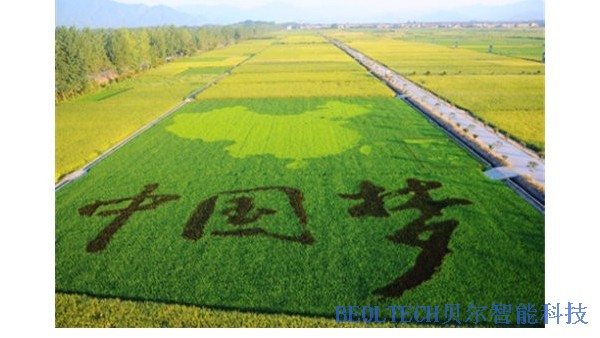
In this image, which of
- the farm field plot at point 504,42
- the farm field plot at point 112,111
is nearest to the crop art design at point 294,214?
the farm field plot at point 112,111

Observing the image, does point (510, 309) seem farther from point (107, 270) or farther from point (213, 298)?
point (107, 270)

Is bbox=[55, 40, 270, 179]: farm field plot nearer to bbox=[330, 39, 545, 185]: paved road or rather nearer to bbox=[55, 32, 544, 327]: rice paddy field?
bbox=[55, 32, 544, 327]: rice paddy field

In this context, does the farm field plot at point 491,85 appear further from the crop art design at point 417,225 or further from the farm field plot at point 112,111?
the farm field plot at point 112,111

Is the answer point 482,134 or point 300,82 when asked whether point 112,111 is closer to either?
point 300,82

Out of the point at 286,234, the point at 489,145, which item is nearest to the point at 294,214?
the point at 286,234

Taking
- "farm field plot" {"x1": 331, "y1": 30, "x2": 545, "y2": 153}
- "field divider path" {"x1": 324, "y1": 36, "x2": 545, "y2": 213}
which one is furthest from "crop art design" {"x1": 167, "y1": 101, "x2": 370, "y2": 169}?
"farm field plot" {"x1": 331, "y1": 30, "x2": 545, "y2": 153}

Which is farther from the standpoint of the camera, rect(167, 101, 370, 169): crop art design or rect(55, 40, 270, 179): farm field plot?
rect(55, 40, 270, 179): farm field plot
